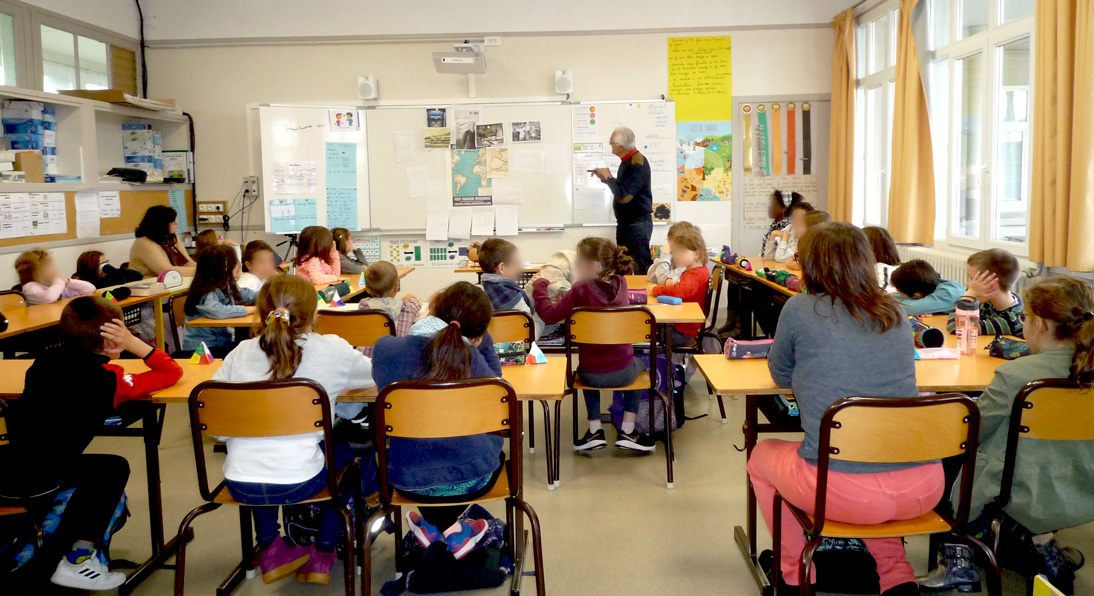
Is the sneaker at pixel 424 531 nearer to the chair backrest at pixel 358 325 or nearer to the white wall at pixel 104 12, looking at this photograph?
the chair backrest at pixel 358 325

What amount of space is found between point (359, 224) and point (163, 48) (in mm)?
2383

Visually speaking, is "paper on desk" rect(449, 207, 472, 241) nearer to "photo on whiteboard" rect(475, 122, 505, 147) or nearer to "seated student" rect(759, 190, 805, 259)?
"photo on whiteboard" rect(475, 122, 505, 147)

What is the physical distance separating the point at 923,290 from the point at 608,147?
403cm

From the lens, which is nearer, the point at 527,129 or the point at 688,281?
the point at 688,281

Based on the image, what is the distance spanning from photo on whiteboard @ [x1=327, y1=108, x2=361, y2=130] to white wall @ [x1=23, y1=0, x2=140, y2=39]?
1903mm

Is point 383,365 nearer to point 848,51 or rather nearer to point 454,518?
point 454,518

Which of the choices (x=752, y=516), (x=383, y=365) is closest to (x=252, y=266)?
(x=383, y=365)

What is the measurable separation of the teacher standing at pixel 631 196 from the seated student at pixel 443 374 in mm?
3918

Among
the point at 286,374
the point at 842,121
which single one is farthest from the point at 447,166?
the point at 286,374

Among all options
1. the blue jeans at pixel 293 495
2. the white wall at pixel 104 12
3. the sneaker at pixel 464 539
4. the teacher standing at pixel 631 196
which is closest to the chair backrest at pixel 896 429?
the sneaker at pixel 464 539

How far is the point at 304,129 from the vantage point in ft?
23.5

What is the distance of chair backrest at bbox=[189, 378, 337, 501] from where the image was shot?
2.18 m

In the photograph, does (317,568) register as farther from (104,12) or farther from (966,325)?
(104,12)

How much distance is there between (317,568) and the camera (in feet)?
8.59
